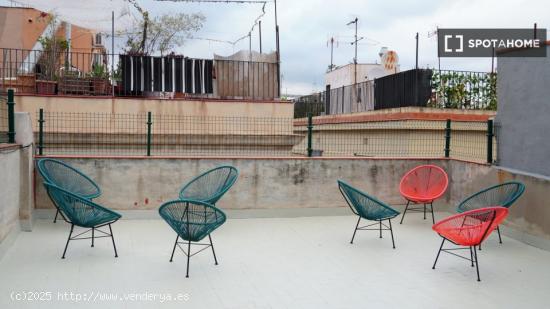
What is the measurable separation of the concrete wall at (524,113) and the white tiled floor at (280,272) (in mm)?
1370

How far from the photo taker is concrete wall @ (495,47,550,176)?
711cm

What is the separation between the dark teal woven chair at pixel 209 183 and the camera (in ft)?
24.8

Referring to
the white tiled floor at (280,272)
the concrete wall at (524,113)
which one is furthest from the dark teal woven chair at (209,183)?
the concrete wall at (524,113)

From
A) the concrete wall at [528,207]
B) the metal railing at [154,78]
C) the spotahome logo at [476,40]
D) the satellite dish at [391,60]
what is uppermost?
the satellite dish at [391,60]

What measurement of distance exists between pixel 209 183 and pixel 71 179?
7.07 ft

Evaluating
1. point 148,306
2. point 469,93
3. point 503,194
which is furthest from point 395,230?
point 469,93

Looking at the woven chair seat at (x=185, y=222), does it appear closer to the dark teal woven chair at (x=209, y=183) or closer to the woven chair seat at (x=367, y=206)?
the woven chair seat at (x=367, y=206)

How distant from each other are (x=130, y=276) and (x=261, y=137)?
6.13 meters

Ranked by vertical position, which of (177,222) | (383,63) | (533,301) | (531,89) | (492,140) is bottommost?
(533,301)

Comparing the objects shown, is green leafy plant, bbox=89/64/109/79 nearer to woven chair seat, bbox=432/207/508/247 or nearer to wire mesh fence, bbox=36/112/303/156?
wire mesh fence, bbox=36/112/303/156

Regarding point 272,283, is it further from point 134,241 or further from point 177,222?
point 134,241

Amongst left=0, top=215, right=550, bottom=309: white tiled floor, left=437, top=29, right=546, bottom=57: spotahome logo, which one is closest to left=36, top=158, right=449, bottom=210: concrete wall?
left=0, top=215, right=550, bottom=309: white tiled floor

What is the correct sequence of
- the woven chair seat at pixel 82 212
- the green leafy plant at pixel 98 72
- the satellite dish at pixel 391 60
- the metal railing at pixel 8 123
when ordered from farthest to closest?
the satellite dish at pixel 391 60, the green leafy plant at pixel 98 72, the metal railing at pixel 8 123, the woven chair seat at pixel 82 212

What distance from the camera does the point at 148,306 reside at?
14.1 feet
